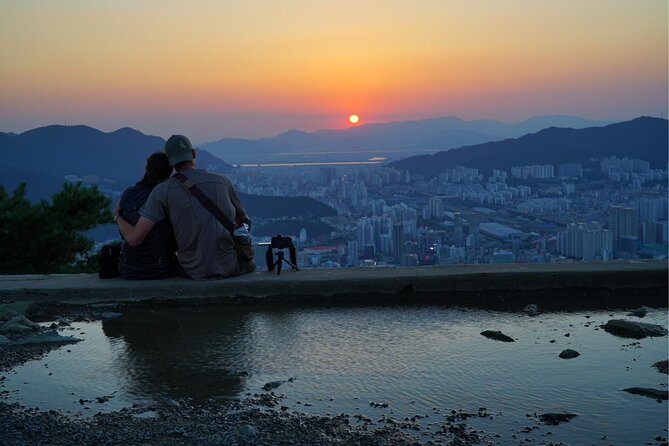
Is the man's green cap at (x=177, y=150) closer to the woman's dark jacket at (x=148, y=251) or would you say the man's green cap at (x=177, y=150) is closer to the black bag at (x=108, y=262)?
the woman's dark jacket at (x=148, y=251)

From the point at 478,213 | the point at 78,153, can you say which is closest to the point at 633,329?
the point at 478,213

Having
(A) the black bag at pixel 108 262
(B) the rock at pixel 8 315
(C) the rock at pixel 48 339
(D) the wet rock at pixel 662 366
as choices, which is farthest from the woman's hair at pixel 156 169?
(D) the wet rock at pixel 662 366

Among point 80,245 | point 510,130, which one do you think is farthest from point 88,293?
point 510,130

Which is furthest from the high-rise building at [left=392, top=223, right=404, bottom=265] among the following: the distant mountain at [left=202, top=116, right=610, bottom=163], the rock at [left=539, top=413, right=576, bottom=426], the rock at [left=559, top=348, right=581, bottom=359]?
the distant mountain at [left=202, top=116, right=610, bottom=163]

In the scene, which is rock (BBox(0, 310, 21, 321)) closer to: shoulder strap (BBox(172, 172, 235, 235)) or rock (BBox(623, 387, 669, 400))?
shoulder strap (BBox(172, 172, 235, 235))

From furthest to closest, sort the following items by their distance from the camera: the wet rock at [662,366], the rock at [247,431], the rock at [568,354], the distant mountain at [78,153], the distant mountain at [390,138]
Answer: the distant mountain at [390,138] → the distant mountain at [78,153] → the rock at [568,354] → the wet rock at [662,366] → the rock at [247,431]

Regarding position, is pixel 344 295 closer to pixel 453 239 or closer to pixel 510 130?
pixel 453 239

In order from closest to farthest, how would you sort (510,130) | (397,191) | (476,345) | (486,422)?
1. (486,422)
2. (476,345)
3. (397,191)
4. (510,130)
